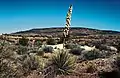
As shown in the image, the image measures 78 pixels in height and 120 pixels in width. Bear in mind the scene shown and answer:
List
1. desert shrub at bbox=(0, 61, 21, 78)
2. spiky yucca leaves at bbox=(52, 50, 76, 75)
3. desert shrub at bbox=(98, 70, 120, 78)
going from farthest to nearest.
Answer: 1. spiky yucca leaves at bbox=(52, 50, 76, 75)
2. desert shrub at bbox=(98, 70, 120, 78)
3. desert shrub at bbox=(0, 61, 21, 78)

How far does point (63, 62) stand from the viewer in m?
8.77

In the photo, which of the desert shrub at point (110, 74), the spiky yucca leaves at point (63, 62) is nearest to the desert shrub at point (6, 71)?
the spiky yucca leaves at point (63, 62)

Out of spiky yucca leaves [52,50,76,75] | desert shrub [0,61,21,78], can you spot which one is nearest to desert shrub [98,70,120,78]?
spiky yucca leaves [52,50,76,75]

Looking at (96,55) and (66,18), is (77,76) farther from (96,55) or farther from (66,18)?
(96,55)

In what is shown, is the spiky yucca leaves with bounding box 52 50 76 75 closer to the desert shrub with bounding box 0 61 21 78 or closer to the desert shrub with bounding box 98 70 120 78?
the desert shrub with bounding box 98 70 120 78

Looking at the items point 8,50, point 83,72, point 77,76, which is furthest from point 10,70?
point 83,72

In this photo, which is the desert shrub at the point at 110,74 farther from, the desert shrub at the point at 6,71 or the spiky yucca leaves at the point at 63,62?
the desert shrub at the point at 6,71

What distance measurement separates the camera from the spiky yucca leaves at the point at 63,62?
8484 mm

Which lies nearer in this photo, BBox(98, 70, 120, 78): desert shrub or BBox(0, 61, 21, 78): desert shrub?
BBox(0, 61, 21, 78): desert shrub

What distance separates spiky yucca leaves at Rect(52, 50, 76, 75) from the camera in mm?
8484

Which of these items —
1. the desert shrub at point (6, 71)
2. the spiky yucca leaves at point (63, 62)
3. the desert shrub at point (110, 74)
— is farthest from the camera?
the spiky yucca leaves at point (63, 62)

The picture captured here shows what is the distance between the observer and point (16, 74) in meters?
6.45

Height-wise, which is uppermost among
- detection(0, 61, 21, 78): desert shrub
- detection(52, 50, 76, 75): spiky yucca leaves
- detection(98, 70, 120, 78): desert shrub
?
detection(0, 61, 21, 78): desert shrub

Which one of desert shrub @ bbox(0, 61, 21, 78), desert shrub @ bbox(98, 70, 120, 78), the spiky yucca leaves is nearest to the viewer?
desert shrub @ bbox(0, 61, 21, 78)
